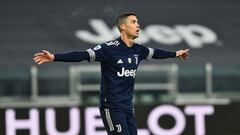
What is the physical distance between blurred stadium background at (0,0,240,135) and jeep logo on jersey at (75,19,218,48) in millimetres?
16

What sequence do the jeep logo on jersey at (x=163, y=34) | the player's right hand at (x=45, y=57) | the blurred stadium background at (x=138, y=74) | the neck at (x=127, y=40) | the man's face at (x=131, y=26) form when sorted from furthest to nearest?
1. the jeep logo on jersey at (x=163, y=34)
2. the blurred stadium background at (x=138, y=74)
3. the neck at (x=127, y=40)
4. the man's face at (x=131, y=26)
5. the player's right hand at (x=45, y=57)

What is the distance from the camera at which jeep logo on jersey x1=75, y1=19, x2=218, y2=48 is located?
11.8 m

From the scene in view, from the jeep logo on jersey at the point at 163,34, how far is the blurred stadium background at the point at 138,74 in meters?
0.02

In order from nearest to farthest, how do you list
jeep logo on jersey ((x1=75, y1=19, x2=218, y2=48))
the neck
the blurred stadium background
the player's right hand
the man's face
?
the player's right hand, the man's face, the neck, the blurred stadium background, jeep logo on jersey ((x1=75, y1=19, x2=218, y2=48))

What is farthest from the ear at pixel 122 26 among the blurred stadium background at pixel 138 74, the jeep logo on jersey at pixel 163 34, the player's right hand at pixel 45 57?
the jeep logo on jersey at pixel 163 34

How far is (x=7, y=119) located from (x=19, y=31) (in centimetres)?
247

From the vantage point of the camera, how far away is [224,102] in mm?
10078

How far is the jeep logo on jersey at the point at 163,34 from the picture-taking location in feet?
38.6

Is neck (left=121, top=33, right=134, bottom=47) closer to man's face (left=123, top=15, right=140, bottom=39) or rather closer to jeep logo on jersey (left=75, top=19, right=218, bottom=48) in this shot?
man's face (left=123, top=15, right=140, bottom=39)

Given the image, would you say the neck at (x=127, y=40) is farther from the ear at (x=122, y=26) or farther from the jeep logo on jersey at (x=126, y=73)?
the jeep logo on jersey at (x=126, y=73)

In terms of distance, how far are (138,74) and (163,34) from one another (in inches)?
52.8

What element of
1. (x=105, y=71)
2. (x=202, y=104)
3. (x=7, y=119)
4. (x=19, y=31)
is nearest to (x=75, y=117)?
(x=7, y=119)

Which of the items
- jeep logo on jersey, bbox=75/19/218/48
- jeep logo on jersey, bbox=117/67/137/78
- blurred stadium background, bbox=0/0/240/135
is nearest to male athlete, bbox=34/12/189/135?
jeep logo on jersey, bbox=117/67/137/78

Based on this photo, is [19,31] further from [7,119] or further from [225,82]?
[225,82]
